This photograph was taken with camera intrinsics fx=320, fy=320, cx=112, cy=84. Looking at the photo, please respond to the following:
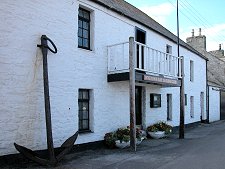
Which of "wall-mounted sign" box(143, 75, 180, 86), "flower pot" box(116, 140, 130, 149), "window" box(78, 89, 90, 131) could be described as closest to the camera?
"window" box(78, 89, 90, 131)

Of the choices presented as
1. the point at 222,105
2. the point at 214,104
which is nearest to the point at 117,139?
the point at 214,104

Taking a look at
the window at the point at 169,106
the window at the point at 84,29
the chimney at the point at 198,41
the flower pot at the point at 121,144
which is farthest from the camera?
the chimney at the point at 198,41

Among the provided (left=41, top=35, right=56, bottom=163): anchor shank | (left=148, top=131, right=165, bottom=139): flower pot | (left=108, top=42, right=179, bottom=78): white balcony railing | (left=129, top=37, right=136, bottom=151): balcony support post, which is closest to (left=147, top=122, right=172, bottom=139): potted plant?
(left=148, top=131, right=165, bottom=139): flower pot

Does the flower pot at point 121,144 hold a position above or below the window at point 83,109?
below

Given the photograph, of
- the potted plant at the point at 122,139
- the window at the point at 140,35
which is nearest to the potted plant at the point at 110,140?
the potted plant at the point at 122,139

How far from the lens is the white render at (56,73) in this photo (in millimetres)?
8961

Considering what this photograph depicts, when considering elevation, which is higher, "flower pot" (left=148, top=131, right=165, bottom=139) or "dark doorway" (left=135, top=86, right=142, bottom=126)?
"dark doorway" (left=135, top=86, right=142, bottom=126)

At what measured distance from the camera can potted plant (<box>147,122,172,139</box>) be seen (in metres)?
16.1

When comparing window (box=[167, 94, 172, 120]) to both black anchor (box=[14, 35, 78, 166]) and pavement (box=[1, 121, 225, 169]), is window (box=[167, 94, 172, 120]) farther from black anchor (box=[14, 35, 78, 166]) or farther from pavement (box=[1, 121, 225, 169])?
black anchor (box=[14, 35, 78, 166])

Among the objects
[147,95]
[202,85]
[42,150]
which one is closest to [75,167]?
[42,150]

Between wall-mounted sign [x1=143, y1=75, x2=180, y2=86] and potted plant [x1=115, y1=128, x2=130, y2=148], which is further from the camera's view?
wall-mounted sign [x1=143, y1=75, x2=180, y2=86]

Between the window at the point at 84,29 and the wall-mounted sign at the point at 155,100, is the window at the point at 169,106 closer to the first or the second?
the wall-mounted sign at the point at 155,100

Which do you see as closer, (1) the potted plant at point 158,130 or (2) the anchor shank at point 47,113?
(2) the anchor shank at point 47,113

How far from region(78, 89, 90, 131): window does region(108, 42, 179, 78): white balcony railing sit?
1605 millimetres
